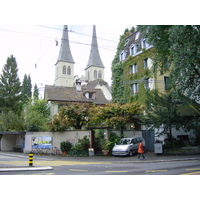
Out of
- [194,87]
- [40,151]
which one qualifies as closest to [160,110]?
[194,87]

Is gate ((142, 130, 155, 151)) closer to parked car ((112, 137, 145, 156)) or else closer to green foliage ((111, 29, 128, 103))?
parked car ((112, 137, 145, 156))

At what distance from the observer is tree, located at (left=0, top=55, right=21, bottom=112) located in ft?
149

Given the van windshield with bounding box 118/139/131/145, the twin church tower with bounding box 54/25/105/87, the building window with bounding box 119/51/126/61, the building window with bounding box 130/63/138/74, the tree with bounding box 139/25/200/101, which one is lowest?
the van windshield with bounding box 118/139/131/145

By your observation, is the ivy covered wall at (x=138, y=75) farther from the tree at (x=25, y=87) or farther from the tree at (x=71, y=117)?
the tree at (x=25, y=87)

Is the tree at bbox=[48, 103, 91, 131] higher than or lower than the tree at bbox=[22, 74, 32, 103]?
lower

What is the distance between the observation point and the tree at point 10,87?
45562 millimetres

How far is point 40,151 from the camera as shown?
81.8ft

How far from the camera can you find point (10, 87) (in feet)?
156

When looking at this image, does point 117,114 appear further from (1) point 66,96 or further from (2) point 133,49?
(1) point 66,96

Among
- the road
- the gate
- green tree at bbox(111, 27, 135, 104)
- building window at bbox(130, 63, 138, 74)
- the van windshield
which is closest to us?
the road

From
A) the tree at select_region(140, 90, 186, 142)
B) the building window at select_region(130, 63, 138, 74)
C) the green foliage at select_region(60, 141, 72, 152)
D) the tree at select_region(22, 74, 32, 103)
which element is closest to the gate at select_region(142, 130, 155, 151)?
the tree at select_region(140, 90, 186, 142)

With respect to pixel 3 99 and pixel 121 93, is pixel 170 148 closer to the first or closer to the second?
pixel 121 93

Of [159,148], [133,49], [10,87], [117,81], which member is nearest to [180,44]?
[159,148]

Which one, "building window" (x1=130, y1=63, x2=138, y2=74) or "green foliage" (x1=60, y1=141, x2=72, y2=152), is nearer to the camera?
"green foliage" (x1=60, y1=141, x2=72, y2=152)
